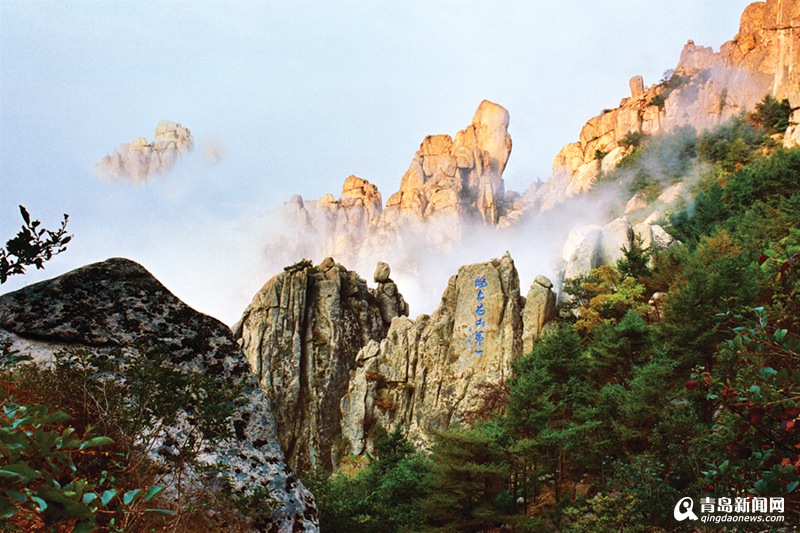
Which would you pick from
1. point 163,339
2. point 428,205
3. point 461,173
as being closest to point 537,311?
point 163,339

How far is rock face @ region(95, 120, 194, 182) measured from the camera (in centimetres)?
8025

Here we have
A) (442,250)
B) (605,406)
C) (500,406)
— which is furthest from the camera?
(442,250)

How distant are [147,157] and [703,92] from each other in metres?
67.4

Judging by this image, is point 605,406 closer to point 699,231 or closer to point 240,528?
point 240,528

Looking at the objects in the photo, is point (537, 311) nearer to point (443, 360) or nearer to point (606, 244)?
point (443, 360)

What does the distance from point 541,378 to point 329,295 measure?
1691 cm

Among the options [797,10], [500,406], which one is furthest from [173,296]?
[797,10]

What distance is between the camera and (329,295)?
29484 millimetres

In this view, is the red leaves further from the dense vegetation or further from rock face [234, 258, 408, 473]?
rock face [234, 258, 408, 473]

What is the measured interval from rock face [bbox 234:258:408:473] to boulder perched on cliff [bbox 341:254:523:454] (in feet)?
4.81

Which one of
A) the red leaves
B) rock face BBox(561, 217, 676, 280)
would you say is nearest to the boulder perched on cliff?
rock face BBox(561, 217, 676, 280)

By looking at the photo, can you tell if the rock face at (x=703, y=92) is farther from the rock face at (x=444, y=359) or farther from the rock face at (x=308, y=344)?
the rock face at (x=308, y=344)

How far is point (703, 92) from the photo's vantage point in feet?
156

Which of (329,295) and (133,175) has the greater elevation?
(133,175)
